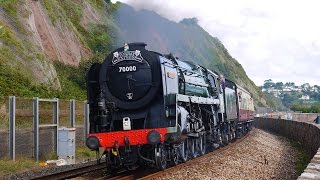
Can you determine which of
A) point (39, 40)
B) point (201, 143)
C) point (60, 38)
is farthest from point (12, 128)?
point (60, 38)

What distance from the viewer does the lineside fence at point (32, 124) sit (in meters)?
14.5

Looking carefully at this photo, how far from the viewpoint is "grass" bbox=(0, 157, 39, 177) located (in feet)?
43.1

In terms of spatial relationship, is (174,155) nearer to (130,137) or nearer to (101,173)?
(130,137)

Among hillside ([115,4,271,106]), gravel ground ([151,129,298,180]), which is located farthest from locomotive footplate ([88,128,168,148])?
hillside ([115,4,271,106])

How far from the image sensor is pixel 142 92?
41.2 feet

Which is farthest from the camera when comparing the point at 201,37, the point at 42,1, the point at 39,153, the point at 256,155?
the point at 201,37

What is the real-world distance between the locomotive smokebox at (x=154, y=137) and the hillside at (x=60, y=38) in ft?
14.1

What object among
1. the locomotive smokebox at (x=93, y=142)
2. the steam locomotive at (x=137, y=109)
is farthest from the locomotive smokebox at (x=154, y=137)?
the locomotive smokebox at (x=93, y=142)

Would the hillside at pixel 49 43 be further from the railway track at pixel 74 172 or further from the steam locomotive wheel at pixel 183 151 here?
the steam locomotive wheel at pixel 183 151

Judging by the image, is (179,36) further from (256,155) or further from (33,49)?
(256,155)

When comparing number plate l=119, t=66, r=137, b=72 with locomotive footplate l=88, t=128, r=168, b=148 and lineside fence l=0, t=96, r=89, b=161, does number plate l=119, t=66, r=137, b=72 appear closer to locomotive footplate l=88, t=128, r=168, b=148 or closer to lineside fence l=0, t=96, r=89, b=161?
locomotive footplate l=88, t=128, r=168, b=148

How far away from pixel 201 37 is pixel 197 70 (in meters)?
68.3

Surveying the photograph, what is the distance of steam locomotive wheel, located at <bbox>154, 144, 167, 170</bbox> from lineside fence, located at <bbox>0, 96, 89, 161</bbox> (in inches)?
198

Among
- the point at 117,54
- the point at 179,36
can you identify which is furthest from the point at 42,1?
the point at 179,36
